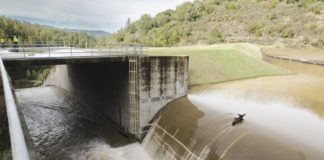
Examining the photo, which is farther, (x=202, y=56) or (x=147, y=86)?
(x=202, y=56)

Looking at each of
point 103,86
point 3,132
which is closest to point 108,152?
point 103,86

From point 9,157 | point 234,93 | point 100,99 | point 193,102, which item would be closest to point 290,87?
point 234,93

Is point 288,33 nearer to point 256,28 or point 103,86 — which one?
point 256,28

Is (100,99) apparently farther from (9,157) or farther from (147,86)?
(9,157)

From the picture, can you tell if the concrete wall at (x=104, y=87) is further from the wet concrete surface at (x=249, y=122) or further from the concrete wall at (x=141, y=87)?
the wet concrete surface at (x=249, y=122)

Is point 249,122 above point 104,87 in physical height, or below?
below

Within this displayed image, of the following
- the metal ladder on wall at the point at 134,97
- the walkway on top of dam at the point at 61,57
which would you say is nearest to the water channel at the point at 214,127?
the metal ladder on wall at the point at 134,97
